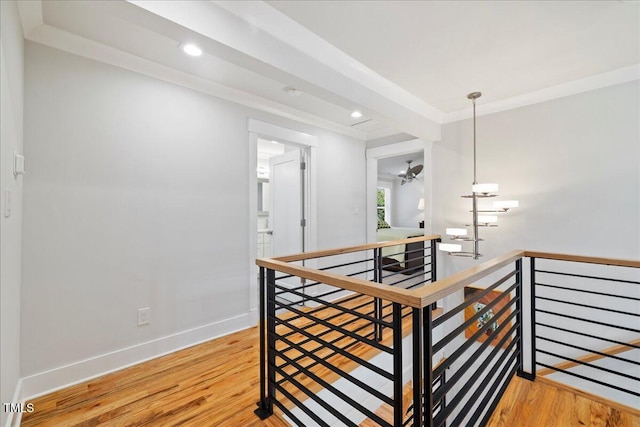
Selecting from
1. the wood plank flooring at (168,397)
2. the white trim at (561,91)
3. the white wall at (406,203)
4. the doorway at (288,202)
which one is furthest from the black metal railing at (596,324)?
the white wall at (406,203)

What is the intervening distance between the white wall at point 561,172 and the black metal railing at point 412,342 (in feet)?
1.05

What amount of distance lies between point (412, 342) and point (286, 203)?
303 cm

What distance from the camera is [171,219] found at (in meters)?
2.37

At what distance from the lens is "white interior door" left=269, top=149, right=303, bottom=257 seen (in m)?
3.58

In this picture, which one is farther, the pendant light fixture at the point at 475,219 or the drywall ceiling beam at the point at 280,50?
the pendant light fixture at the point at 475,219

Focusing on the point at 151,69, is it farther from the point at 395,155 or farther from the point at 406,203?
the point at 406,203

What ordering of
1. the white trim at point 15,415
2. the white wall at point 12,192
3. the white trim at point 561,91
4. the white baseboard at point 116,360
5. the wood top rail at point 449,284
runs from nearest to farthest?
the wood top rail at point 449,284 → the white wall at point 12,192 → the white trim at point 15,415 → the white baseboard at point 116,360 → the white trim at point 561,91

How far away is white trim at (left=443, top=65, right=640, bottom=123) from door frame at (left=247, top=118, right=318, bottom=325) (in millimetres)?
1841

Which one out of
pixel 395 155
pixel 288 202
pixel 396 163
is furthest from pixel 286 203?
pixel 396 163

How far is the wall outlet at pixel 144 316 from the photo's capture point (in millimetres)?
2203

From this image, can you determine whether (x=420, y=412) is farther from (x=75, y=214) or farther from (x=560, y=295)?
(x=560, y=295)

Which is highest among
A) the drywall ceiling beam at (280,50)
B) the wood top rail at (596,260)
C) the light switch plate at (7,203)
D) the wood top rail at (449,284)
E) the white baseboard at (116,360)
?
the drywall ceiling beam at (280,50)

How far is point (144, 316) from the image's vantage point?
2.22 meters

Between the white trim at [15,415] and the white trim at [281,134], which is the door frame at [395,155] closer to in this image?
the white trim at [281,134]
